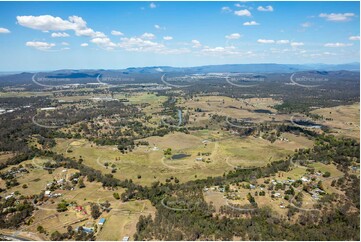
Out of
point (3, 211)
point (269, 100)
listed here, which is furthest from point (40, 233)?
point (269, 100)

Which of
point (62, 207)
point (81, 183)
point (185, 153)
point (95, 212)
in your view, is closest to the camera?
point (95, 212)

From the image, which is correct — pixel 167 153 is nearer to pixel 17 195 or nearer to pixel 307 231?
pixel 17 195

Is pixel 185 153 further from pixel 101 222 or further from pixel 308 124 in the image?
pixel 308 124

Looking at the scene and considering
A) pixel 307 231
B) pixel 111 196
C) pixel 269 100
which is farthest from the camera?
pixel 269 100

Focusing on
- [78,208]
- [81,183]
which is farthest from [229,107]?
[78,208]

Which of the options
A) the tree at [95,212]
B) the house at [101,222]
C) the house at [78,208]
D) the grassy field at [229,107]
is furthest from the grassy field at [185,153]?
the grassy field at [229,107]

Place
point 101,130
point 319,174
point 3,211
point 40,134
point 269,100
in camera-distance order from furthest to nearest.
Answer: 1. point 269,100
2. point 101,130
3. point 40,134
4. point 319,174
5. point 3,211

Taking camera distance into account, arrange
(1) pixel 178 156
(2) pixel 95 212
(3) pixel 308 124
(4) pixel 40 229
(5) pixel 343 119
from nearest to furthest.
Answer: (4) pixel 40 229, (2) pixel 95 212, (1) pixel 178 156, (3) pixel 308 124, (5) pixel 343 119

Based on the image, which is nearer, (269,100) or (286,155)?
(286,155)

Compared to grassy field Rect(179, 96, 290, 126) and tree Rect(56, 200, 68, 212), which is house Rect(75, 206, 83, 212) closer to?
tree Rect(56, 200, 68, 212)

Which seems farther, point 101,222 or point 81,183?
point 81,183

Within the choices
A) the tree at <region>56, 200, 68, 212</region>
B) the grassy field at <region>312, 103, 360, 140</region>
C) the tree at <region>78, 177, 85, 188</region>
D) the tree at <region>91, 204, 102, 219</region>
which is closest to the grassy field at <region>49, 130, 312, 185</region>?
the tree at <region>78, 177, 85, 188</region>
